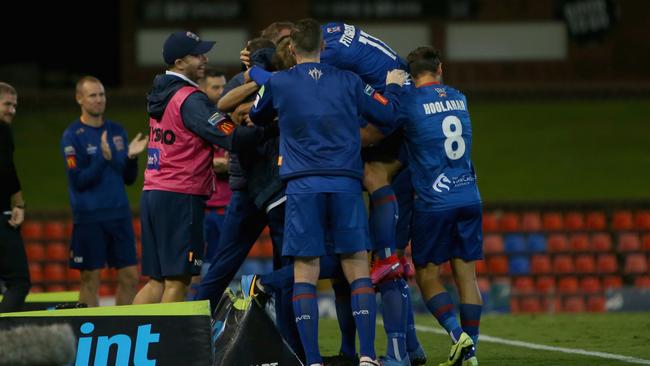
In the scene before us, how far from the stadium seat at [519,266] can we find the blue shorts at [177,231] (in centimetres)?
1135

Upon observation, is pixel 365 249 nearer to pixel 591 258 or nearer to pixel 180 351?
pixel 180 351

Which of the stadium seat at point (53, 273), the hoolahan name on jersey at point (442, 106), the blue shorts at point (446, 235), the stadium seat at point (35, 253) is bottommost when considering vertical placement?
the stadium seat at point (53, 273)

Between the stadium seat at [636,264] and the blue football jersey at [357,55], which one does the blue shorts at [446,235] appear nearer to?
the blue football jersey at [357,55]

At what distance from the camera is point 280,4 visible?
2803cm

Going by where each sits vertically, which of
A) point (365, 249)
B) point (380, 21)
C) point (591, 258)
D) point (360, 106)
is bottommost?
point (591, 258)

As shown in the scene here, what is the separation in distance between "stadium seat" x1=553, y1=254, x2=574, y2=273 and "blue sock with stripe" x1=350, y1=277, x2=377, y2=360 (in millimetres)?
12316

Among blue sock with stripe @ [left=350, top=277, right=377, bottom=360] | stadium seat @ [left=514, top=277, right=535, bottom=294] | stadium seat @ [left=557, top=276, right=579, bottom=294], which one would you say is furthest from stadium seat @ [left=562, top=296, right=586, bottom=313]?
blue sock with stripe @ [left=350, top=277, right=377, bottom=360]

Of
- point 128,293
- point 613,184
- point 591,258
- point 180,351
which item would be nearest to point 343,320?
point 180,351

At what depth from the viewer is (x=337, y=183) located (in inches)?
280

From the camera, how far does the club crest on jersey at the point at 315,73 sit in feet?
23.5

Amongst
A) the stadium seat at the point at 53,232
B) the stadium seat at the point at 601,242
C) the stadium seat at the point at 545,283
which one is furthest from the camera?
the stadium seat at the point at 53,232

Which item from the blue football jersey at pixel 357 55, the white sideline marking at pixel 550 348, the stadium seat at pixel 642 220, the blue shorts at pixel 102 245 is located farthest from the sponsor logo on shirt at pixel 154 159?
the stadium seat at pixel 642 220

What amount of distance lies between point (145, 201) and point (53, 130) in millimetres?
19169

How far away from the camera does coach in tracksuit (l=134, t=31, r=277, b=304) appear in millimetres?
8094
